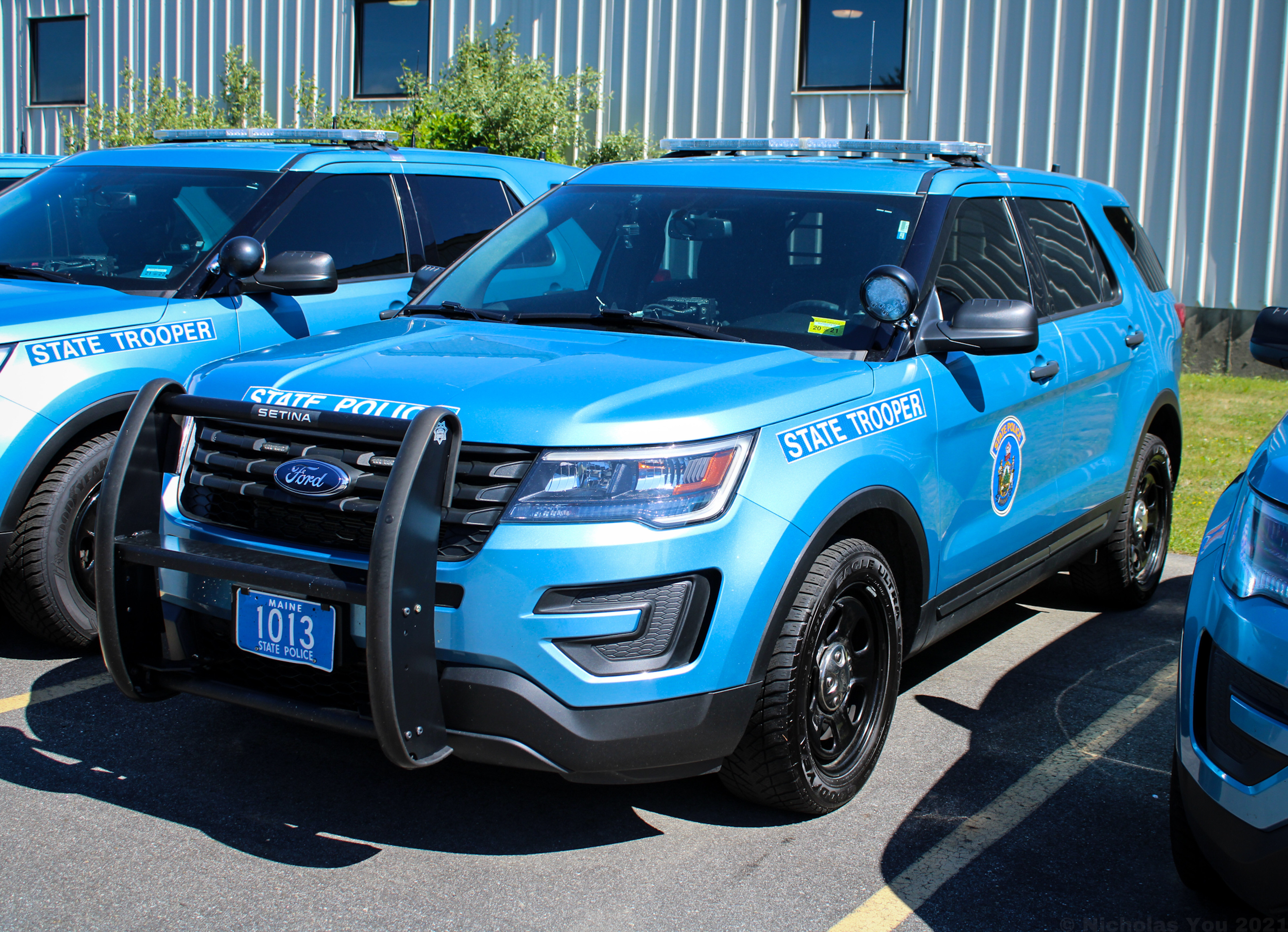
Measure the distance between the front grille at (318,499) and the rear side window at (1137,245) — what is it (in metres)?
3.72

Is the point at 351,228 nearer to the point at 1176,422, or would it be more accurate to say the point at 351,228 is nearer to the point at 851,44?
the point at 1176,422

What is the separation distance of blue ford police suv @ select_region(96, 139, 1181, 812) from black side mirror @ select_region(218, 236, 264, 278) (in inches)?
37.3

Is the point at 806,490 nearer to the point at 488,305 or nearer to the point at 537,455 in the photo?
the point at 537,455

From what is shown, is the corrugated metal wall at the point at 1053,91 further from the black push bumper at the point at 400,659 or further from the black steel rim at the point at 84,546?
the black push bumper at the point at 400,659

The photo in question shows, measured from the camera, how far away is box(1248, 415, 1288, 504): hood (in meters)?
2.62

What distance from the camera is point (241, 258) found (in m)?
4.91

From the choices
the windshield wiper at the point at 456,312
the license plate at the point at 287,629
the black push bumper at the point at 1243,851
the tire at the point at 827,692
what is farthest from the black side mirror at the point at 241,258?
the black push bumper at the point at 1243,851

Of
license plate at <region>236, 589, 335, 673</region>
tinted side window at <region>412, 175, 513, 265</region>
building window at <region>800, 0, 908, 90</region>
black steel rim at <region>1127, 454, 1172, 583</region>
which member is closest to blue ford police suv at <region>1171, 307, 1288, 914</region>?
license plate at <region>236, 589, 335, 673</region>

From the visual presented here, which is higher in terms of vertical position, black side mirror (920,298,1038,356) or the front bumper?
black side mirror (920,298,1038,356)

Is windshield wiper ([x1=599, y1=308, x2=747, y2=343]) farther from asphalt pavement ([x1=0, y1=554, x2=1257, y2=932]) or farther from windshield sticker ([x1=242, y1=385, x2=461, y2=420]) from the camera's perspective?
asphalt pavement ([x1=0, y1=554, x2=1257, y2=932])

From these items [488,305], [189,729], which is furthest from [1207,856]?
[189,729]

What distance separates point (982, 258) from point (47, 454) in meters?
3.40

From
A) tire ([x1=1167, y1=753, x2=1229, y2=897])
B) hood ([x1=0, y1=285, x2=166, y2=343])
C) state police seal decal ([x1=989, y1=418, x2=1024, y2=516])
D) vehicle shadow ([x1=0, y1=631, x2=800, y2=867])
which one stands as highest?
hood ([x1=0, y1=285, x2=166, y2=343])

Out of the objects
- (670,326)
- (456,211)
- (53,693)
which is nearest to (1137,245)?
(670,326)
